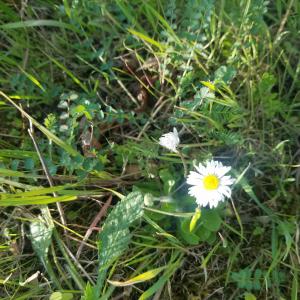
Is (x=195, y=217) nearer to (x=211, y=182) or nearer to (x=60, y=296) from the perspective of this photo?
(x=211, y=182)

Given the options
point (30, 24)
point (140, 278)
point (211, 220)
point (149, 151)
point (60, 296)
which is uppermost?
point (30, 24)

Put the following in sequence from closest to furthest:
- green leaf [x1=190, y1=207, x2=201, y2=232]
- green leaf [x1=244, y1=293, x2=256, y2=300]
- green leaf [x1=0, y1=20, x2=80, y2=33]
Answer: green leaf [x1=190, y1=207, x2=201, y2=232]
green leaf [x1=244, y1=293, x2=256, y2=300]
green leaf [x1=0, y1=20, x2=80, y2=33]

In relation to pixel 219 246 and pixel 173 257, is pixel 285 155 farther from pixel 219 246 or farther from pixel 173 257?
pixel 173 257

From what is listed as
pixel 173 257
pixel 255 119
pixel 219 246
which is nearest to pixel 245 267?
pixel 219 246

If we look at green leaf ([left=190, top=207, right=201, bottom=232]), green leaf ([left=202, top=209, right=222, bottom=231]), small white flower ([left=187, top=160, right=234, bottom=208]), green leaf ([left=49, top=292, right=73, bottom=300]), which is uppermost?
small white flower ([left=187, top=160, right=234, bottom=208])

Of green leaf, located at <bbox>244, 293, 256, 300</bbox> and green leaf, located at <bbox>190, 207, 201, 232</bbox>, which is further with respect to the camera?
green leaf, located at <bbox>244, 293, 256, 300</bbox>

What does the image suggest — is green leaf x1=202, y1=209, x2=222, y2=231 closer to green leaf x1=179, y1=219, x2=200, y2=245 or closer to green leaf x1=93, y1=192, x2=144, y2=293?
green leaf x1=179, y1=219, x2=200, y2=245

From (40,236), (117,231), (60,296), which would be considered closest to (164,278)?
(117,231)

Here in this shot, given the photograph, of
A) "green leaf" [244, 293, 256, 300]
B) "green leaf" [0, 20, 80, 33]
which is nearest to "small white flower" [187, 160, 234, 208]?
"green leaf" [244, 293, 256, 300]
